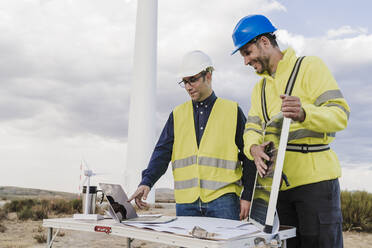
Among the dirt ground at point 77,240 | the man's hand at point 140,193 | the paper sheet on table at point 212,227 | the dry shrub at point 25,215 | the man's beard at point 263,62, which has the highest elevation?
the man's beard at point 263,62

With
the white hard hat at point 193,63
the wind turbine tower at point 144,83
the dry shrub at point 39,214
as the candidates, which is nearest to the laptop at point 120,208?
the white hard hat at point 193,63

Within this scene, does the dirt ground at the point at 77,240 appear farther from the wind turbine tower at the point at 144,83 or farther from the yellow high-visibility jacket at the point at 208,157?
the wind turbine tower at the point at 144,83

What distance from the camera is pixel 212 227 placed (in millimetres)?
2477

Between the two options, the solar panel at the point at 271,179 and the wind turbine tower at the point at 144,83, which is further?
the wind turbine tower at the point at 144,83

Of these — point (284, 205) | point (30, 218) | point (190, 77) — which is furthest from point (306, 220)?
point (30, 218)

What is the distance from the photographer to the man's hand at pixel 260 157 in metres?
2.16

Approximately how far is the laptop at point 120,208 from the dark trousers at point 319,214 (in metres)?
0.94

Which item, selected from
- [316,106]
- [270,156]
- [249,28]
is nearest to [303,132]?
[316,106]

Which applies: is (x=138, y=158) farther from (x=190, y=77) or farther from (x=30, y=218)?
(x=190, y=77)

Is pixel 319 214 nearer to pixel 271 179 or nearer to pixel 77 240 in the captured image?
pixel 271 179

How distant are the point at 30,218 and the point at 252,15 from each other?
10012 mm

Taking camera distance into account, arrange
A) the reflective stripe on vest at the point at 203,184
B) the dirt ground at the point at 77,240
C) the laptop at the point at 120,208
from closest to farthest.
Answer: the laptop at the point at 120,208 → the reflective stripe on vest at the point at 203,184 → the dirt ground at the point at 77,240

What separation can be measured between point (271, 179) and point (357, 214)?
8.05 metres

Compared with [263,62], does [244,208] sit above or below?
below
